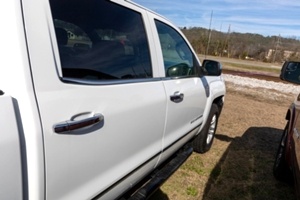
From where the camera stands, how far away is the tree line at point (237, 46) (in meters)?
37.4

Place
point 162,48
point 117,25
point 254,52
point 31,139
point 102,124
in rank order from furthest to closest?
point 254,52 < point 162,48 < point 117,25 < point 102,124 < point 31,139

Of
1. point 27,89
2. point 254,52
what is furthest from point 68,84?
point 254,52

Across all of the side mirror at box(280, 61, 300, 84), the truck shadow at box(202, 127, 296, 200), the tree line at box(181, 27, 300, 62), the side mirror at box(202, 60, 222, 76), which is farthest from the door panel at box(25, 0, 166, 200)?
the tree line at box(181, 27, 300, 62)

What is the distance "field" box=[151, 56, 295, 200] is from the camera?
330 cm

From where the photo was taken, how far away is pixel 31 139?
3.67 ft

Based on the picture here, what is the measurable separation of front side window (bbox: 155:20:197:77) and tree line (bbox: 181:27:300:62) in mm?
35305

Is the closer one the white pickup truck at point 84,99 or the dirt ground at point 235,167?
the white pickup truck at point 84,99

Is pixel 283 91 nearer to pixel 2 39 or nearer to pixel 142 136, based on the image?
pixel 142 136

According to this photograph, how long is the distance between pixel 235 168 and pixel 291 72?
182cm

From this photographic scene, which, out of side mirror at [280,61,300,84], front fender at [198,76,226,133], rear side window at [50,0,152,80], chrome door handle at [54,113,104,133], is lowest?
front fender at [198,76,226,133]

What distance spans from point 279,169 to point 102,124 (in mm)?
2957

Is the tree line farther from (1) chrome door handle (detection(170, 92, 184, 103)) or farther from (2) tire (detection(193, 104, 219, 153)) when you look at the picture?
(1) chrome door handle (detection(170, 92, 184, 103))

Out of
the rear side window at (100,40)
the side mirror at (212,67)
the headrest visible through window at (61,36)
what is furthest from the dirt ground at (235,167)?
the headrest visible through window at (61,36)

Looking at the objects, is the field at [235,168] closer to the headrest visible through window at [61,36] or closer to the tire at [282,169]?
the tire at [282,169]
